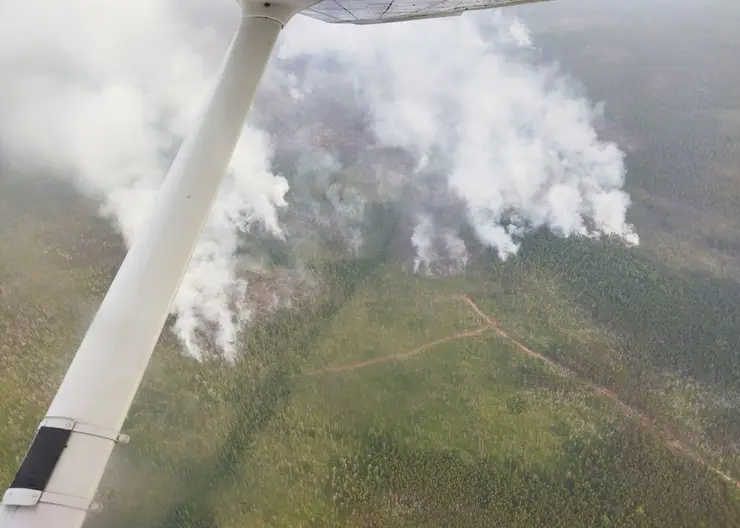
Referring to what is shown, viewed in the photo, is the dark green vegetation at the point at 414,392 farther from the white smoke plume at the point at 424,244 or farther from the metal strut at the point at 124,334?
the metal strut at the point at 124,334

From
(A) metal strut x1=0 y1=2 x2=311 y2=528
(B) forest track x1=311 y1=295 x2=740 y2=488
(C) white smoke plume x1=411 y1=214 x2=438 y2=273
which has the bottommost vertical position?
(B) forest track x1=311 y1=295 x2=740 y2=488

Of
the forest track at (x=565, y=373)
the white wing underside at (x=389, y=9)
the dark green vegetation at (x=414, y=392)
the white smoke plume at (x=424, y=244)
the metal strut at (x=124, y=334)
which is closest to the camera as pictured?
the metal strut at (x=124, y=334)

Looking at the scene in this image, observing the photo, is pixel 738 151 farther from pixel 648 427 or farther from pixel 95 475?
pixel 95 475

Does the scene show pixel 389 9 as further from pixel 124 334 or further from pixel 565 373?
pixel 565 373

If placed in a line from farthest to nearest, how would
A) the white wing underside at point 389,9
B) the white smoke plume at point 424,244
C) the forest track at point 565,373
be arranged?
the white smoke plume at point 424,244
the forest track at point 565,373
the white wing underside at point 389,9

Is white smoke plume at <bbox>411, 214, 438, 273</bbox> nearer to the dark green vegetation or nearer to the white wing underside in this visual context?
the dark green vegetation

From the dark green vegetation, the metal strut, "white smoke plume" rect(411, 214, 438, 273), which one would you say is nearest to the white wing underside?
the metal strut

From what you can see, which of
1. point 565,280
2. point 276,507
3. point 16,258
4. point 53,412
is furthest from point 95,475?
point 565,280

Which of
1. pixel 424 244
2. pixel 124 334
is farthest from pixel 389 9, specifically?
pixel 424 244

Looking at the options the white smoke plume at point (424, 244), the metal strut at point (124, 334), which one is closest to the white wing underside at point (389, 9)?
the metal strut at point (124, 334)

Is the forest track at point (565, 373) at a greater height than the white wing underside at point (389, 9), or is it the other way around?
the white wing underside at point (389, 9)
